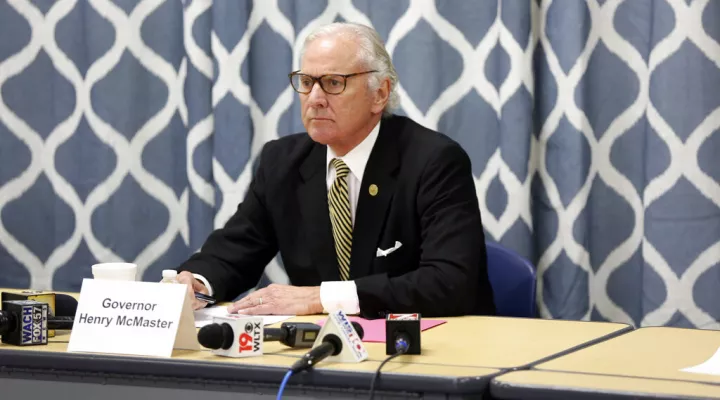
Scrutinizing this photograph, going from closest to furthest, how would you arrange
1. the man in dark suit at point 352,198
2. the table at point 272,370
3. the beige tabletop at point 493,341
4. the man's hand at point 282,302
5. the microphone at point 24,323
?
the table at point 272,370
the beige tabletop at point 493,341
the microphone at point 24,323
the man's hand at point 282,302
the man in dark suit at point 352,198

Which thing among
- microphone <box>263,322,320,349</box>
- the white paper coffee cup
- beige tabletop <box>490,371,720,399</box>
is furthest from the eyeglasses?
beige tabletop <box>490,371,720,399</box>

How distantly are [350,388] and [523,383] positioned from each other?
269 mm

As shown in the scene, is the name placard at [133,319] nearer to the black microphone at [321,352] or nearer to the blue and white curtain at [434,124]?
the black microphone at [321,352]

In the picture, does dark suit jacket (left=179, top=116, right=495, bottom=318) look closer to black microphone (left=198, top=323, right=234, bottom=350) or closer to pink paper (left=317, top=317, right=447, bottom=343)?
pink paper (left=317, top=317, right=447, bottom=343)

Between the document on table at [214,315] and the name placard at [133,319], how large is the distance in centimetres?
23

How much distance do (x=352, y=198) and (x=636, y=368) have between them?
109 cm

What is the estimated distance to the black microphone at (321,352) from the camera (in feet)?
5.04

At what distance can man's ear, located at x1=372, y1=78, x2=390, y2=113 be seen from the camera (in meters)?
2.58

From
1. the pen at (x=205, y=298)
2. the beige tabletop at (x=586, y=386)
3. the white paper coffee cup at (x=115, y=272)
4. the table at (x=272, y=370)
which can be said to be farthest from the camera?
the pen at (x=205, y=298)

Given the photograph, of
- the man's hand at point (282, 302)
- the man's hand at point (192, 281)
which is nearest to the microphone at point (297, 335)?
the man's hand at point (282, 302)

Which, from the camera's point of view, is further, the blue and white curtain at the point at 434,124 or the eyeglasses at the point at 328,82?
the blue and white curtain at the point at 434,124

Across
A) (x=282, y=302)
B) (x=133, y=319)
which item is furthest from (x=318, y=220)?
(x=133, y=319)

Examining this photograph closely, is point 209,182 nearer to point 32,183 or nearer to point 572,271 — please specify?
point 32,183

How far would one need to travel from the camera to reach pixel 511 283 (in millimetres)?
2502
